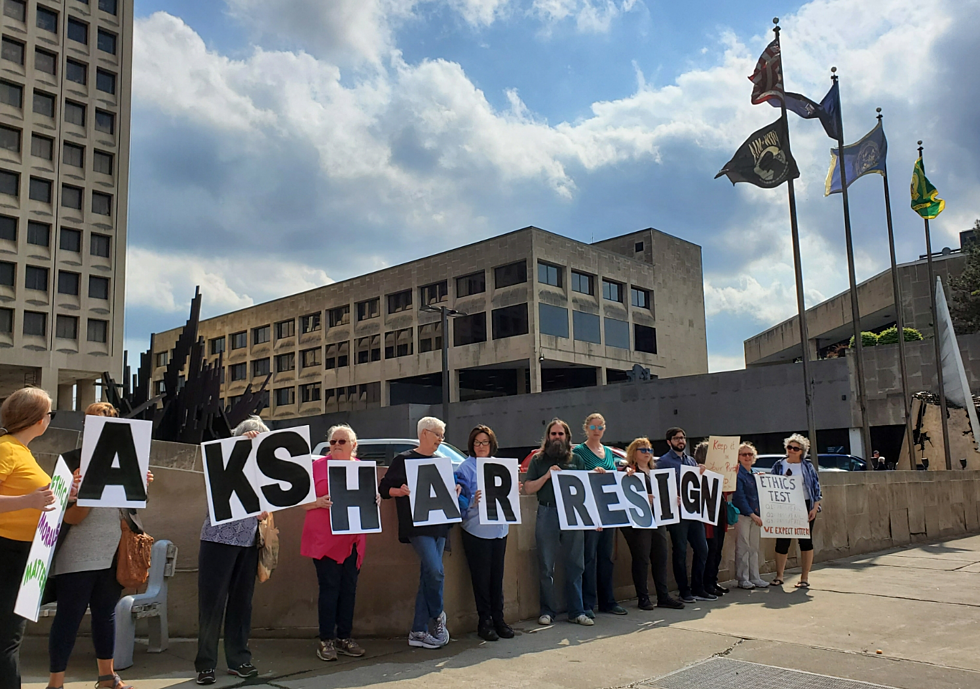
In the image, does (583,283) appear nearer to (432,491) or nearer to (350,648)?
(432,491)

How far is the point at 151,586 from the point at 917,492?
14719mm

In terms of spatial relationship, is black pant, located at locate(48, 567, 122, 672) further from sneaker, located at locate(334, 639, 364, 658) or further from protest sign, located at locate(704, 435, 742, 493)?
protest sign, located at locate(704, 435, 742, 493)

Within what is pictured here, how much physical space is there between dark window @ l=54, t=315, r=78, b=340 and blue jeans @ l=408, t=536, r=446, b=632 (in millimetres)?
52365

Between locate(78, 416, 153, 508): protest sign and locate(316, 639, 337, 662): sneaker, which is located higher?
locate(78, 416, 153, 508): protest sign

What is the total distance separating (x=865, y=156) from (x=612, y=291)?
122 feet

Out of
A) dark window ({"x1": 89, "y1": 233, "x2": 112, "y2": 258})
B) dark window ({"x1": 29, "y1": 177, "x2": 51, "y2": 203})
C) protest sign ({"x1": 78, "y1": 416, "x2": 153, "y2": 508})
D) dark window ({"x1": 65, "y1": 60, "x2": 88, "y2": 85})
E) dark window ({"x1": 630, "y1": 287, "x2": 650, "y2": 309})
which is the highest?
dark window ({"x1": 65, "y1": 60, "x2": 88, "y2": 85})

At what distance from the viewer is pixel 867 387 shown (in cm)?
3706

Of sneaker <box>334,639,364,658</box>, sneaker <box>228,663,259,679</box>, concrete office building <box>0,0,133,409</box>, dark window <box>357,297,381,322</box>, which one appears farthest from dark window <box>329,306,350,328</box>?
sneaker <box>228,663,259,679</box>

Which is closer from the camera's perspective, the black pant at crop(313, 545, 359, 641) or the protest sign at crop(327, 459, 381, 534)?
the black pant at crop(313, 545, 359, 641)

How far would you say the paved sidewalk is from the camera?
5.88 metres

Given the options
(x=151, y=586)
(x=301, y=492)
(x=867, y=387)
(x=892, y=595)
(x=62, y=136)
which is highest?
(x=62, y=136)

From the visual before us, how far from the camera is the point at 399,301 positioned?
6500 cm

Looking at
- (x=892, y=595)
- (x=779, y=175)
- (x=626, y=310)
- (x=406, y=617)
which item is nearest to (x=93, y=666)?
(x=406, y=617)

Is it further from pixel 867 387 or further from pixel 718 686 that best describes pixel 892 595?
pixel 867 387
